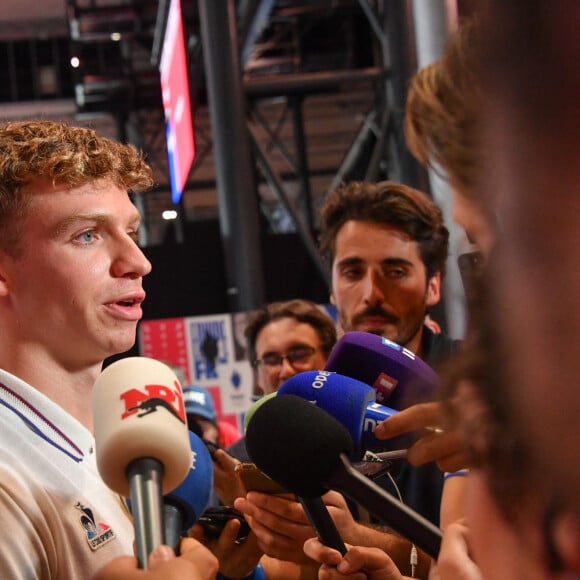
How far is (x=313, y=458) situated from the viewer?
3.40 ft

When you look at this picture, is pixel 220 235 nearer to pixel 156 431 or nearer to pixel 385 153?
pixel 385 153

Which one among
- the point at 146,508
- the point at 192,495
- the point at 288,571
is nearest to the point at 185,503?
the point at 192,495

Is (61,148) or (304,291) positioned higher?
(61,148)

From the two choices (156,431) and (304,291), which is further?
(304,291)

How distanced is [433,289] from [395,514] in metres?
1.83

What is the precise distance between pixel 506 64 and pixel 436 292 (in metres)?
2.39

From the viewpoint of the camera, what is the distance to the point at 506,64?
1.30ft

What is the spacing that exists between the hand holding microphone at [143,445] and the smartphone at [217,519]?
0.65 metres

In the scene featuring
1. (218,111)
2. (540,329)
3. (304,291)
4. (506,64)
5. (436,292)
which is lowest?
(304,291)

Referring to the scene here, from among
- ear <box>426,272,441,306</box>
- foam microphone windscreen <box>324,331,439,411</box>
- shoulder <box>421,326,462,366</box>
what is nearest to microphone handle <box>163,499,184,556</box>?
foam microphone windscreen <box>324,331,439,411</box>

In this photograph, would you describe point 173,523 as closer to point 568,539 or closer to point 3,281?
point 3,281

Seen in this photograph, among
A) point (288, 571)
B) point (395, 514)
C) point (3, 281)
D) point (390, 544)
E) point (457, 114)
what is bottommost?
point (288, 571)

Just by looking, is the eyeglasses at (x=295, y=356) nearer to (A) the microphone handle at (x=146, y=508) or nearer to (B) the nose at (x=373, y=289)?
(B) the nose at (x=373, y=289)

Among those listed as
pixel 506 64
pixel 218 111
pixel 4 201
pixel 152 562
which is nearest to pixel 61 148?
pixel 4 201
